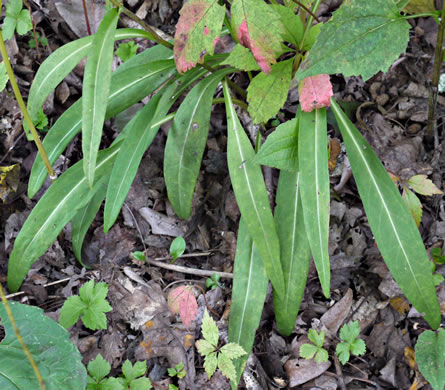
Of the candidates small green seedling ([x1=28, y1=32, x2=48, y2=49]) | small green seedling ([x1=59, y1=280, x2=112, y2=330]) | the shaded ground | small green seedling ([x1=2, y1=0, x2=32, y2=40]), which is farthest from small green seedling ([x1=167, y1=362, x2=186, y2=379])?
small green seedling ([x1=28, y1=32, x2=48, y2=49])

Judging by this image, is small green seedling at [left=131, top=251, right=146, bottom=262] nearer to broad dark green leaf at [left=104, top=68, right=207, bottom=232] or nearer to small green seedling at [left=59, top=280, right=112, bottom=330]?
small green seedling at [left=59, top=280, right=112, bottom=330]

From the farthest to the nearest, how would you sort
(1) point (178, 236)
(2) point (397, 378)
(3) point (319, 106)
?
1. (1) point (178, 236)
2. (2) point (397, 378)
3. (3) point (319, 106)

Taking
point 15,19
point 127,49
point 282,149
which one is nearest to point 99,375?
point 282,149

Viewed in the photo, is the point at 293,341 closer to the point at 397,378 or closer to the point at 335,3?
the point at 397,378

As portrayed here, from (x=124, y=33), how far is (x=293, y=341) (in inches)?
55.5

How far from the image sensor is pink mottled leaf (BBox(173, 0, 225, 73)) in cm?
128

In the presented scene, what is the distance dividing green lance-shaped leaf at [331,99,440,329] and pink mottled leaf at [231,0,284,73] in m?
0.60

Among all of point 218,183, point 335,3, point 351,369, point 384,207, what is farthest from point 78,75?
point 351,369

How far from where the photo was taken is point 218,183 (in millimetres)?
2123

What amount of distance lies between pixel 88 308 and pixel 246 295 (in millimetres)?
635

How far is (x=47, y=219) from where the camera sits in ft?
5.48

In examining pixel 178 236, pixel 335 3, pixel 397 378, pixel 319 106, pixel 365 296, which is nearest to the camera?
pixel 319 106

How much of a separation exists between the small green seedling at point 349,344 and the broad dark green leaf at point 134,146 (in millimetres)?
994

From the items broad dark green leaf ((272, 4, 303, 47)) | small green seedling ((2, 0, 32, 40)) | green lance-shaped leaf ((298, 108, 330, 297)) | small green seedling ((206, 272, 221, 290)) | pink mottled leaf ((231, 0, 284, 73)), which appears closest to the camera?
pink mottled leaf ((231, 0, 284, 73))
